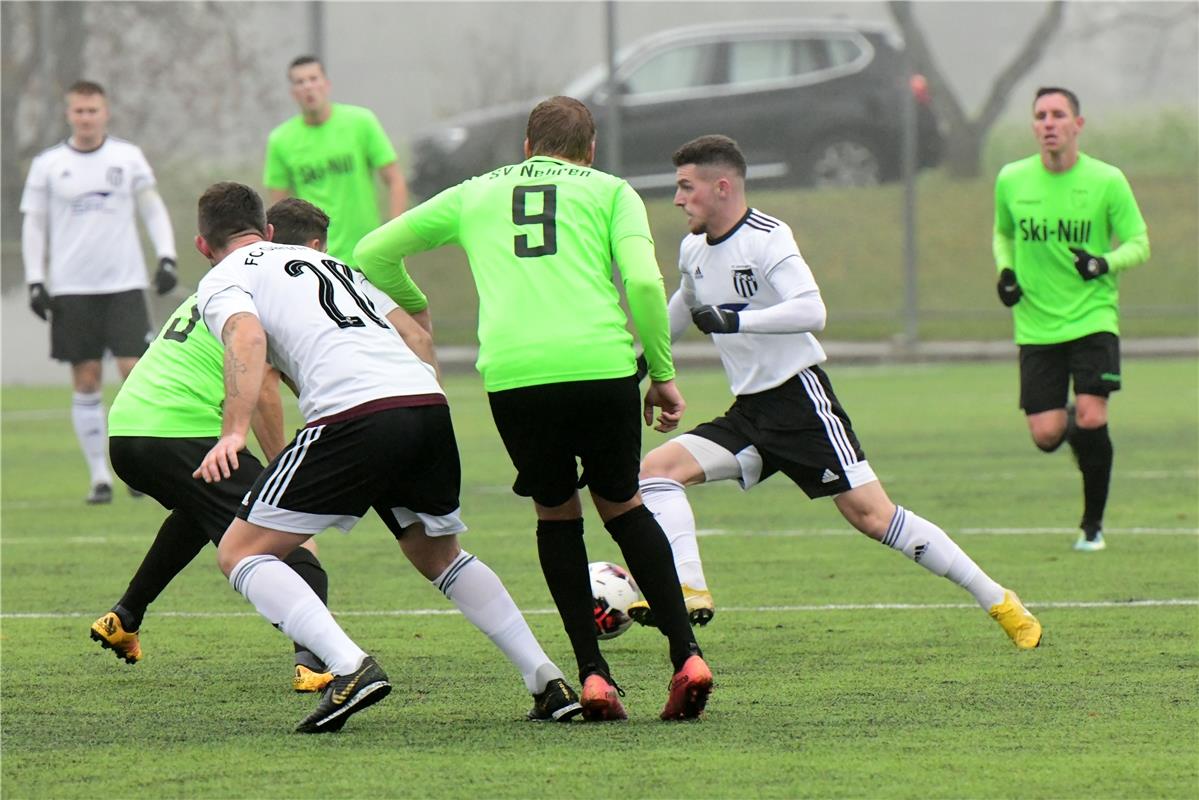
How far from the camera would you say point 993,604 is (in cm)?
647

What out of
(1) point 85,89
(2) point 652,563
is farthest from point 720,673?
(1) point 85,89

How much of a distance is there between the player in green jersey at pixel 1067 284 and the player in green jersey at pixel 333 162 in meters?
3.87

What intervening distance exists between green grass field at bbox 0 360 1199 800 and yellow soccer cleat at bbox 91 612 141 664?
109mm

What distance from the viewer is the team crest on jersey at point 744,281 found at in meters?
6.62

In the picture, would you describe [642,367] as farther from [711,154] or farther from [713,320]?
[711,154]

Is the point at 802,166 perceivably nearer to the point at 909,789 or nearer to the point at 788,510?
the point at 788,510

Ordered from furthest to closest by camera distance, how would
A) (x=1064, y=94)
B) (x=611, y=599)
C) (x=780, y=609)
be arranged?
1. (x=1064, y=94)
2. (x=780, y=609)
3. (x=611, y=599)

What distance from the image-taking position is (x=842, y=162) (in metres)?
23.2

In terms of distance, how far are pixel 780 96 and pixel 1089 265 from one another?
49.2 feet

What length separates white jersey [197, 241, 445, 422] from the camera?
5.20 metres

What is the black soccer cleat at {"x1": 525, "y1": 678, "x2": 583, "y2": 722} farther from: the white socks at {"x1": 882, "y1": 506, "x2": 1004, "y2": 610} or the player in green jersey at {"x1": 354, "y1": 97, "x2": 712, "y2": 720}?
the white socks at {"x1": 882, "y1": 506, "x2": 1004, "y2": 610}

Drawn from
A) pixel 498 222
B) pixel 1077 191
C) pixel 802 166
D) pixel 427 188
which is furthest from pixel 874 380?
pixel 498 222

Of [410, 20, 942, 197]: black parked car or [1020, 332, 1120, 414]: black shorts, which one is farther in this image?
[410, 20, 942, 197]: black parked car

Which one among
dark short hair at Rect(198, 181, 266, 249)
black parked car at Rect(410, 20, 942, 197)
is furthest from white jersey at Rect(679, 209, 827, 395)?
black parked car at Rect(410, 20, 942, 197)
